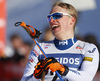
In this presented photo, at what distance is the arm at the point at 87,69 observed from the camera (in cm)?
422

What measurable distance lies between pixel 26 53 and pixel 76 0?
10.2 feet

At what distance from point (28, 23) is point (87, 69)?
6.24 m

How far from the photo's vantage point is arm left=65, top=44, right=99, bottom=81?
13.8ft

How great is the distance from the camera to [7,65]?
7.62 meters

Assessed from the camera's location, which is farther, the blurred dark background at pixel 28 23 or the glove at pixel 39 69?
the blurred dark background at pixel 28 23

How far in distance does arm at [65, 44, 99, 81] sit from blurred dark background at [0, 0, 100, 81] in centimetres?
242

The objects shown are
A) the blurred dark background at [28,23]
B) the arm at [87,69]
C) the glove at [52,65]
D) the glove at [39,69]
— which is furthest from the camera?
the blurred dark background at [28,23]

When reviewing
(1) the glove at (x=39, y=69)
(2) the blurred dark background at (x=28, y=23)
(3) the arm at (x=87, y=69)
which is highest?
(1) the glove at (x=39, y=69)

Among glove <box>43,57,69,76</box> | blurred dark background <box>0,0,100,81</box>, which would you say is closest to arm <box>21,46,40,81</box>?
glove <box>43,57,69,76</box>

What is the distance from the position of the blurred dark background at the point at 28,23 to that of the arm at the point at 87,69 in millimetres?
2424

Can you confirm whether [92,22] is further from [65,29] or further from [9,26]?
[65,29]

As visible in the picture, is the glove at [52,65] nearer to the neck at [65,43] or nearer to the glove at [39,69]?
the glove at [39,69]

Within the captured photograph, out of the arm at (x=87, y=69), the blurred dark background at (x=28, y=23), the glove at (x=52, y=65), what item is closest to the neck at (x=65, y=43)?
the arm at (x=87, y=69)

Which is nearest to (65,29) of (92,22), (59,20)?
(59,20)
